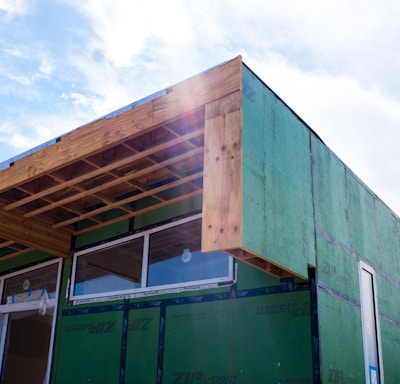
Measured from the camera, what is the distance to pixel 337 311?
19.6 ft

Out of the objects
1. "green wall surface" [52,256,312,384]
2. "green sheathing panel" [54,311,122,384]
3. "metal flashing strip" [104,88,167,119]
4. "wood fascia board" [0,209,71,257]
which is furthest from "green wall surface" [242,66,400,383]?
"wood fascia board" [0,209,71,257]

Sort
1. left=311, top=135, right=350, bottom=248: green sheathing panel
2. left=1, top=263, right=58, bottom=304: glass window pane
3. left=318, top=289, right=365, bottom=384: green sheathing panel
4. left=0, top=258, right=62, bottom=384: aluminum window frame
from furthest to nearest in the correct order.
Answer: left=1, top=263, right=58, bottom=304: glass window pane → left=0, top=258, right=62, bottom=384: aluminum window frame → left=311, top=135, right=350, bottom=248: green sheathing panel → left=318, top=289, right=365, bottom=384: green sheathing panel

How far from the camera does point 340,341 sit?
5887mm

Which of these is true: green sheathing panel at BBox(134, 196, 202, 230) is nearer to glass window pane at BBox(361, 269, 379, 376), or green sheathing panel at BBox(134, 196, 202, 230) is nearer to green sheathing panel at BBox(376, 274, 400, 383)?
glass window pane at BBox(361, 269, 379, 376)

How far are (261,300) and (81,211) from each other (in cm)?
304

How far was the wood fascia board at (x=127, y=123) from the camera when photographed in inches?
195

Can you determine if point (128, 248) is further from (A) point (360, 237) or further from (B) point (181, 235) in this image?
(A) point (360, 237)

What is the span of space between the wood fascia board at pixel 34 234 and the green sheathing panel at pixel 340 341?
13.6 feet

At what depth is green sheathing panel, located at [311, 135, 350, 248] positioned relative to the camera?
6086 millimetres

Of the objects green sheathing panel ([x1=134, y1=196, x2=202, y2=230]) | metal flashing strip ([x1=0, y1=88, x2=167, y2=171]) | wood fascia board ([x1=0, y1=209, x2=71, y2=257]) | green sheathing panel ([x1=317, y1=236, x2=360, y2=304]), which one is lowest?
green sheathing panel ([x1=317, y1=236, x2=360, y2=304])

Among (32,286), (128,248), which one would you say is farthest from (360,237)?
(32,286)

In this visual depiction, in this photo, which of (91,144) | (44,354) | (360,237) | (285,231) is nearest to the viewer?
(285,231)

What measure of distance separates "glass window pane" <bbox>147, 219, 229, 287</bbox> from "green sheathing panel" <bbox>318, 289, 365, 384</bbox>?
1.30 metres

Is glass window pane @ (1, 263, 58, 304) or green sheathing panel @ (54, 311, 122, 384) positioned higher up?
glass window pane @ (1, 263, 58, 304)
